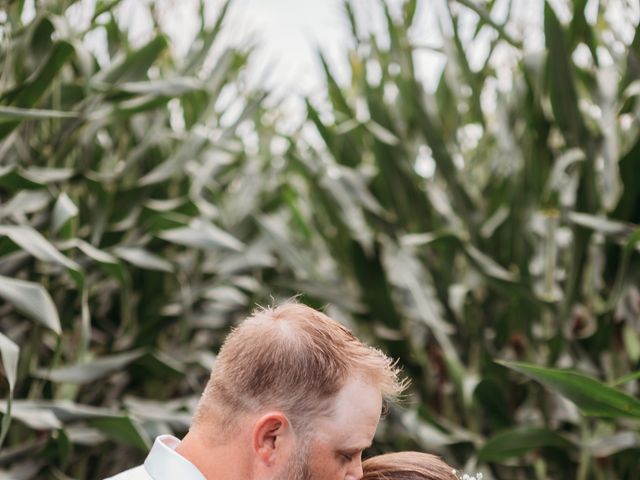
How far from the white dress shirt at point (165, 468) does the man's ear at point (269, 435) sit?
74 mm

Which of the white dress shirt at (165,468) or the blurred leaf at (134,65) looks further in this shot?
the blurred leaf at (134,65)

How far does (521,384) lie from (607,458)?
26cm

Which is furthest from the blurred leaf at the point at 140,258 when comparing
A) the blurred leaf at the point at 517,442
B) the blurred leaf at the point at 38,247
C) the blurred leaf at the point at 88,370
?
Result: the blurred leaf at the point at 517,442

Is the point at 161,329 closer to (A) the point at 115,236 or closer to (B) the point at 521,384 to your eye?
(A) the point at 115,236

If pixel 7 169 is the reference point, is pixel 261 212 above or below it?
below

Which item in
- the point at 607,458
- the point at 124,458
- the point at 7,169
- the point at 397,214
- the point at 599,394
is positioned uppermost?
the point at 7,169

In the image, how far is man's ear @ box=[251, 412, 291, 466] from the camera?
1169 mm

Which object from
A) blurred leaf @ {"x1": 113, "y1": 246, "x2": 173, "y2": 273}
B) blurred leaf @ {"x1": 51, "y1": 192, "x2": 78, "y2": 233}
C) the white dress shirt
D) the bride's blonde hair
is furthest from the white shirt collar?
blurred leaf @ {"x1": 113, "y1": 246, "x2": 173, "y2": 273}

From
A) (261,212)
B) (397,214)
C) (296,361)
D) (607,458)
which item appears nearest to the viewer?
(296,361)

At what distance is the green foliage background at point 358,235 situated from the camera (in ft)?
6.55

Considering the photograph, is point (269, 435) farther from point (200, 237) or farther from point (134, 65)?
point (134, 65)

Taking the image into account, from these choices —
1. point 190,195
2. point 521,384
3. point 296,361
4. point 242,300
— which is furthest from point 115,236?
point 296,361

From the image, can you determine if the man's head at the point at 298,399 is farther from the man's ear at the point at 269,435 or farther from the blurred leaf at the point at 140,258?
the blurred leaf at the point at 140,258

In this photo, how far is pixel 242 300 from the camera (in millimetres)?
2492
